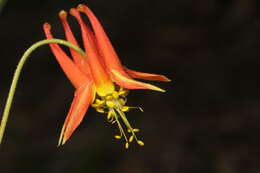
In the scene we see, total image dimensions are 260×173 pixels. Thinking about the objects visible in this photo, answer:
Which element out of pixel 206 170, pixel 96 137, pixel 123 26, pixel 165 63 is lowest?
pixel 206 170

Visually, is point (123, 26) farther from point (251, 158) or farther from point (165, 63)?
point (251, 158)

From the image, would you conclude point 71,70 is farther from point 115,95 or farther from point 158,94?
point 158,94

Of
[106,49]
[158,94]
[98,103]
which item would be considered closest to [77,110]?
[98,103]

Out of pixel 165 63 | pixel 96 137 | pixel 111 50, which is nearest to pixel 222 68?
pixel 165 63

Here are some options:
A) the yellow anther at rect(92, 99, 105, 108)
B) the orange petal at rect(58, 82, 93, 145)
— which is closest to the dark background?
the yellow anther at rect(92, 99, 105, 108)

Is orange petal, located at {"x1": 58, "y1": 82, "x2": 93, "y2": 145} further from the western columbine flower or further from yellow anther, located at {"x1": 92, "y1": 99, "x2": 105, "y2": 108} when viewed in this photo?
yellow anther, located at {"x1": 92, "y1": 99, "x2": 105, "y2": 108}

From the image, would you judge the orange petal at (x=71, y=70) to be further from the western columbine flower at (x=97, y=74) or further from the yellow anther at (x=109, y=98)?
the yellow anther at (x=109, y=98)
